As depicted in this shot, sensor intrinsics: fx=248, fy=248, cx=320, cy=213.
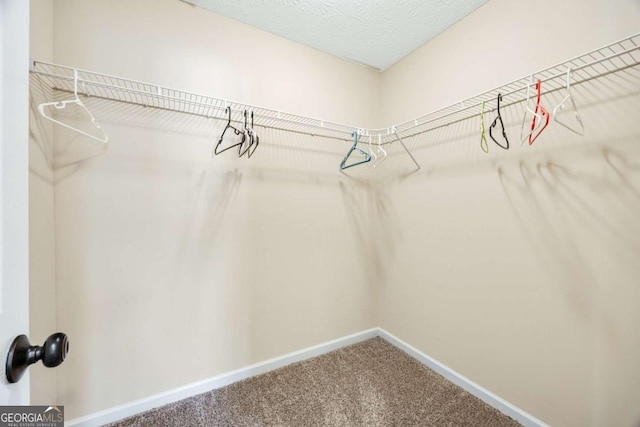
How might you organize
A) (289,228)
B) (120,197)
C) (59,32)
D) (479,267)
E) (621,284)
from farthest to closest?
(289,228), (479,267), (120,197), (59,32), (621,284)

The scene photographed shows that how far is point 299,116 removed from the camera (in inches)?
69.4

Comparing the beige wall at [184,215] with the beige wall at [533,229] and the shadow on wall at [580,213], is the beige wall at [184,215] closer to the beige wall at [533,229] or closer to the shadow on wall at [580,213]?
the beige wall at [533,229]

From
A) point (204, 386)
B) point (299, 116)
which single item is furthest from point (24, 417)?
point (299, 116)

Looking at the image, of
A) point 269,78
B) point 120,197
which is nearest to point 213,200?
point 120,197

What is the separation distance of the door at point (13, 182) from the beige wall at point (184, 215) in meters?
0.84

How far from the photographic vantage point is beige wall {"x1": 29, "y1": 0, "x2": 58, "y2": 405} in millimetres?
1026

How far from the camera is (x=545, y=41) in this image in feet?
4.12

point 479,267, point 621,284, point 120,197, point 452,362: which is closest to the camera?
point 621,284

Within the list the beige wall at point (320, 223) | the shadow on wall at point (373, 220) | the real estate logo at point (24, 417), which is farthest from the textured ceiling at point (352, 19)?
the real estate logo at point (24, 417)

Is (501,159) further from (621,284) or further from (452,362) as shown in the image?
(452,362)

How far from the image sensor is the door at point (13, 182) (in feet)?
1.66

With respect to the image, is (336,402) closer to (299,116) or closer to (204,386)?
(204,386)

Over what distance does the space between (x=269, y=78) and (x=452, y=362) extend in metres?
2.36

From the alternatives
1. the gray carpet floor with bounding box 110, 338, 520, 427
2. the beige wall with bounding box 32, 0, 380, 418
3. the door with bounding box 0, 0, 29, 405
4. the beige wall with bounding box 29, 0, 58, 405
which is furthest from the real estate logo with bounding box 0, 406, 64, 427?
the gray carpet floor with bounding box 110, 338, 520, 427
